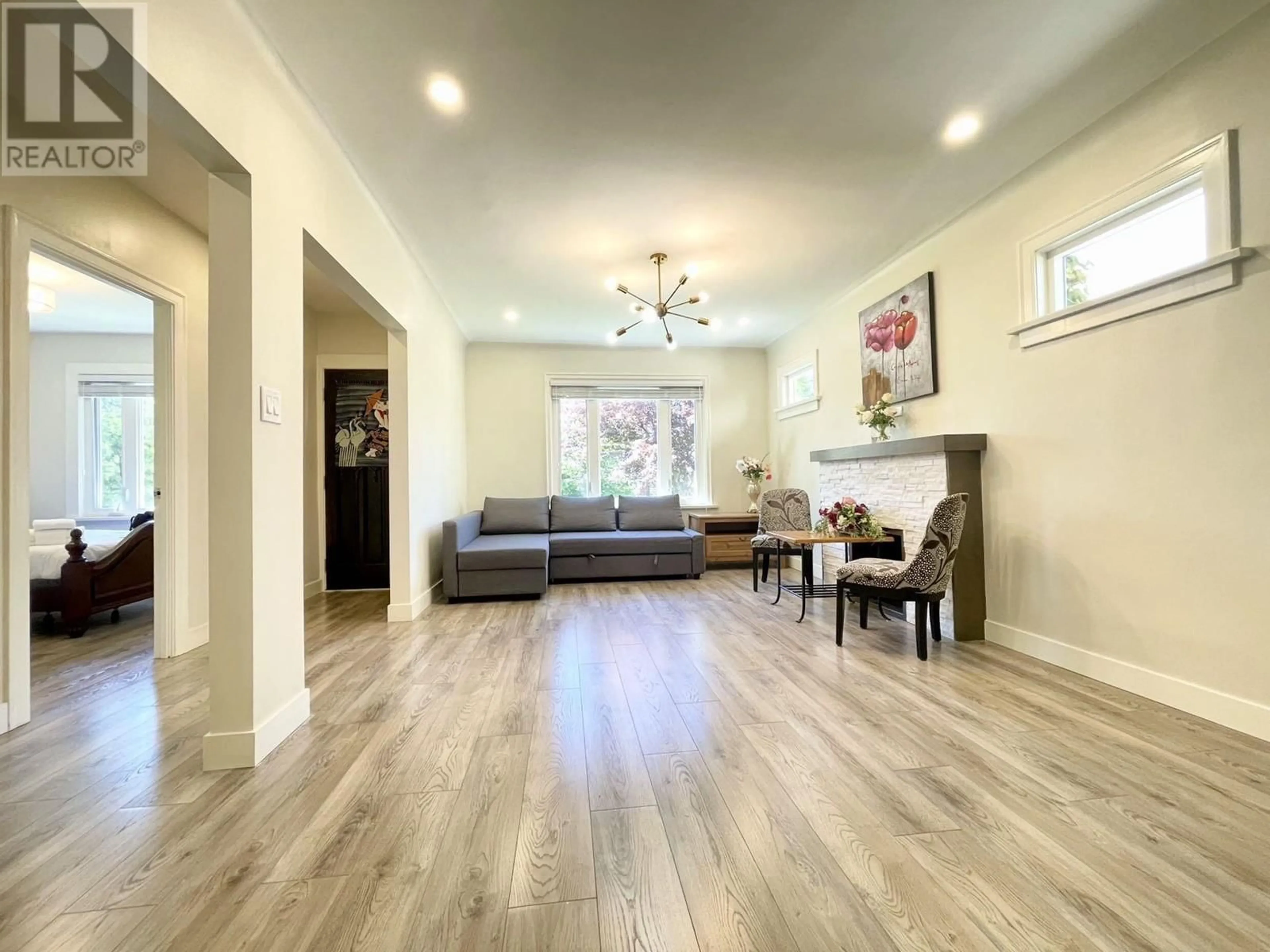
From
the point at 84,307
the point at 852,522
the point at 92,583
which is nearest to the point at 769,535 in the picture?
the point at 852,522

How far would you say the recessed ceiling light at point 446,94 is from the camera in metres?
1.95

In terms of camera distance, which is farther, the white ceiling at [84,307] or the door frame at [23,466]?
the white ceiling at [84,307]

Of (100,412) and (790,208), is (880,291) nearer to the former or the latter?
(790,208)

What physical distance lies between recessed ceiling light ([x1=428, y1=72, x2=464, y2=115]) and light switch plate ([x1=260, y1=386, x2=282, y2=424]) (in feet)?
4.47

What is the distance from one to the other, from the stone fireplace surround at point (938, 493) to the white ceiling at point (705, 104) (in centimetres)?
148

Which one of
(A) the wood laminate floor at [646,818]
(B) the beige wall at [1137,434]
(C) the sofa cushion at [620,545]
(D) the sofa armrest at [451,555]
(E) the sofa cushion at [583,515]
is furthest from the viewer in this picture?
(E) the sofa cushion at [583,515]

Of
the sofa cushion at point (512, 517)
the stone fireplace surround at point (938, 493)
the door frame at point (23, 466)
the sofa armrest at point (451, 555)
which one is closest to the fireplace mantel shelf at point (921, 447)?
the stone fireplace surround at point (938, 493)

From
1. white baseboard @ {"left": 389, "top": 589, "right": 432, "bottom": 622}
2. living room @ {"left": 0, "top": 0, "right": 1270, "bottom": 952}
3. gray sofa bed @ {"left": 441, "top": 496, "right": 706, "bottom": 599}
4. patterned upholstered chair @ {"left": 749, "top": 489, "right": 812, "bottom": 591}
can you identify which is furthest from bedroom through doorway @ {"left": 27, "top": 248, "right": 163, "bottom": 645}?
patterned upholstered chair @ {"left": 749, "top": 489, "right": 812, "bottom": 591}

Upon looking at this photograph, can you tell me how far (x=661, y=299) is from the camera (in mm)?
4289

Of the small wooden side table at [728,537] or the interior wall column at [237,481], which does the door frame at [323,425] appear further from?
the small wooden side table at [728,537]

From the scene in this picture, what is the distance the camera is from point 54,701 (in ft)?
7.54

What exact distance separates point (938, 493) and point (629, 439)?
3670mm

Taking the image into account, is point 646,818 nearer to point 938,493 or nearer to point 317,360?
point 938,493

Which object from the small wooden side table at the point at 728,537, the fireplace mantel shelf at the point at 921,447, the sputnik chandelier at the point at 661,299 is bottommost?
the small wooden side table at the point at 728,537
